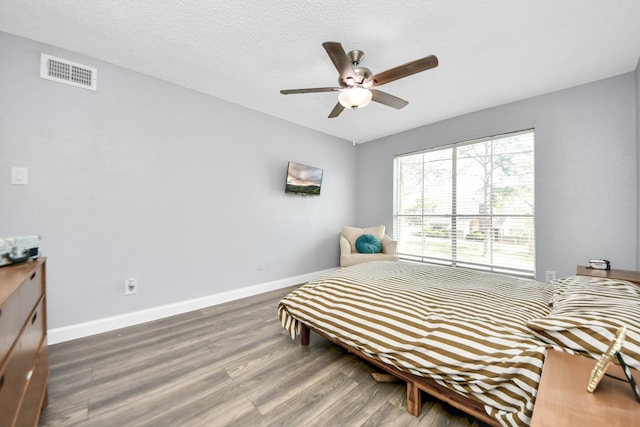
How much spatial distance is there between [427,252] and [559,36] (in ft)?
9.90

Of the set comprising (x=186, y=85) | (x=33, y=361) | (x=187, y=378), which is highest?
(x=186, y=85)

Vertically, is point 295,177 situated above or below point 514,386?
above

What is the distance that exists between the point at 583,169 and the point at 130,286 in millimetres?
5093

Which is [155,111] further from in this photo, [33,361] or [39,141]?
[33,361]

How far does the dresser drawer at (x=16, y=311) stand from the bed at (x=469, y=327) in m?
1.46

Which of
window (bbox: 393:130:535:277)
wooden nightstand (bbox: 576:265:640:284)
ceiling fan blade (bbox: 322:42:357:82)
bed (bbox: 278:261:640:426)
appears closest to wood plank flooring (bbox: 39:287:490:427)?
bed (bbox: 278:261:640:426)

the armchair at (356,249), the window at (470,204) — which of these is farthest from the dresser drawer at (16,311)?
the window at (470,204)

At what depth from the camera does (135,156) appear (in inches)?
101

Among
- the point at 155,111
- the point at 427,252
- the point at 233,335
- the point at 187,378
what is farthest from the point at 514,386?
the point at 155,111

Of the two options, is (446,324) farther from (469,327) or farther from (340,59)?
(340,59)

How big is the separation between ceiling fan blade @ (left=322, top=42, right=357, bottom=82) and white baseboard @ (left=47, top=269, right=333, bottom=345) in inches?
112

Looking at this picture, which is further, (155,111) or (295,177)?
(295,177)

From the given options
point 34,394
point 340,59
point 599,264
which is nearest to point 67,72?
point 340,59

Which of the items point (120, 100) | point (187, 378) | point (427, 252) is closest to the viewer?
point (187, 378)
